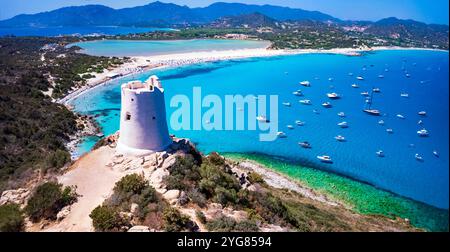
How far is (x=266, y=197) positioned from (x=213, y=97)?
48.0 meters

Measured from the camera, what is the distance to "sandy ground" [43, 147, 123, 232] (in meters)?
15.0

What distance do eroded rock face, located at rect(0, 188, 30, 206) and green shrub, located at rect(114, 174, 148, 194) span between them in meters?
6.15

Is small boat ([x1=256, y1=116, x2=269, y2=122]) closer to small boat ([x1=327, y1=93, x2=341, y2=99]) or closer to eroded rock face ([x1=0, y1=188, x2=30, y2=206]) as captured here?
small boat ([x1=327, y1=93, x2=341, y2=99])

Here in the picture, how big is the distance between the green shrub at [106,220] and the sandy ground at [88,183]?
0.74 meters

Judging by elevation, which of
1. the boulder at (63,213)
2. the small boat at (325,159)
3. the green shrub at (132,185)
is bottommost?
the small boat at (325,159)

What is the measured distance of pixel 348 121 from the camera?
53906 millimetres

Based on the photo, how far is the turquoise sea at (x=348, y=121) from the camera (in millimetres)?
32062

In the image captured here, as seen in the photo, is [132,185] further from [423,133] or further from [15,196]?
[423,133]

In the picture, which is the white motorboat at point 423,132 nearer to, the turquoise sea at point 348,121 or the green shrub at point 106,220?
the turquoise sea at point 348,121

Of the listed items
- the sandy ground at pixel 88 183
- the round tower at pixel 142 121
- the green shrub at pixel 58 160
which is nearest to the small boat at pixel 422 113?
the round tower at pixel 142 121

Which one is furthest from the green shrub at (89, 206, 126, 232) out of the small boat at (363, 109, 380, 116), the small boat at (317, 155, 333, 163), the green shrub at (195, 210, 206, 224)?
the small boat at (363, 109, 380, 116)

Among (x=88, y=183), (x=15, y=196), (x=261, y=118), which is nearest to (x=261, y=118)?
(x=261, y=118)

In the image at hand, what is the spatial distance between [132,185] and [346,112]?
4946cm
